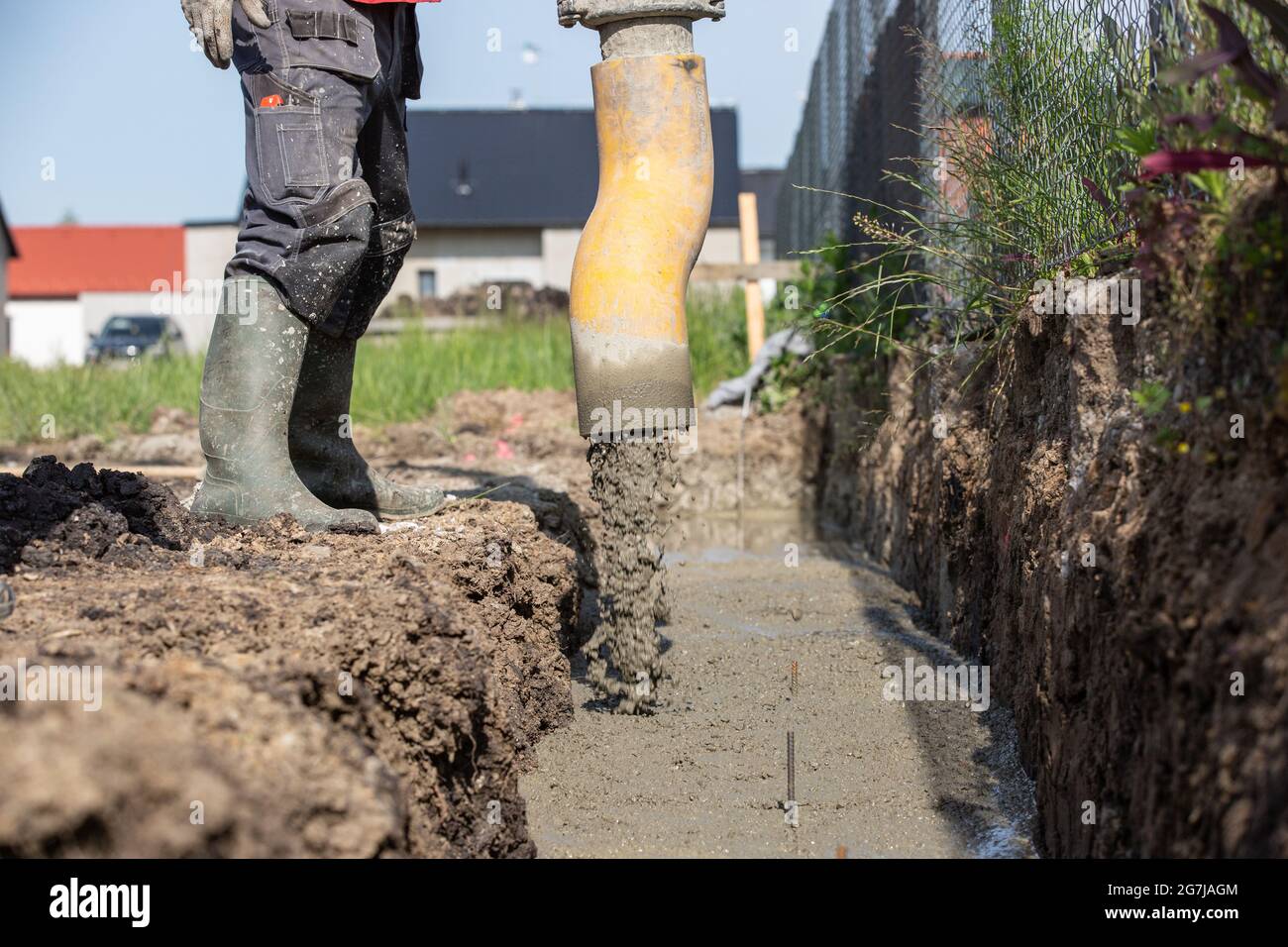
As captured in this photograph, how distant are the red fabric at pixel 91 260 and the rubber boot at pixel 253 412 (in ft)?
122

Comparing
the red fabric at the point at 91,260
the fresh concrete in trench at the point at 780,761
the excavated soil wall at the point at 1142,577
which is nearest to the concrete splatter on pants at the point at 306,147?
the fresh concrete in trench at the point at 780,761

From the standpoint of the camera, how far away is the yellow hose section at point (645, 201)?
2.99 meters

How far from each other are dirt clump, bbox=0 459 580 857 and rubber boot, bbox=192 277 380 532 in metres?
0.12

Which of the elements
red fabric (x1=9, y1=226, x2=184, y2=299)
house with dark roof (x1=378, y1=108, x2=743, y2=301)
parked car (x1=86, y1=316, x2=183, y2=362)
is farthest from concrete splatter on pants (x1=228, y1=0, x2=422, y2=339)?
red fabric (x1=9, y1=226, x2=184, y2=299)

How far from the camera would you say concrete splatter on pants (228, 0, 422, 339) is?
3.05 metres

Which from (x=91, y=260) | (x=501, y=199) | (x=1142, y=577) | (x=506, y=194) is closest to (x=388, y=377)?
(x=1142, y=577)

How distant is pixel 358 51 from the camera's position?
315 cm

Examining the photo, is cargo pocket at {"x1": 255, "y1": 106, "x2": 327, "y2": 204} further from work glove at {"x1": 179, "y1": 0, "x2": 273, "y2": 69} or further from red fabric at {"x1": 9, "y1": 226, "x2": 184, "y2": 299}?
red fabric at {"x1": 9, "y1": 226, "x2": 184, "y2": 299}

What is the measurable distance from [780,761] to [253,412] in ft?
5.25

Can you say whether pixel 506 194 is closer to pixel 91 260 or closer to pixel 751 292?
pixel 91 260

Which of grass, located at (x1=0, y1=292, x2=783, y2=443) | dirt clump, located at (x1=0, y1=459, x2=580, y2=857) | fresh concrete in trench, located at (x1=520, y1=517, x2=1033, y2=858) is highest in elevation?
grass, located at (x1=0, y1=292, x2=783, y2=443)

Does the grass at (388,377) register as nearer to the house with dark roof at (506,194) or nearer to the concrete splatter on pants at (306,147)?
the concrete splatter on pants at (306,147)

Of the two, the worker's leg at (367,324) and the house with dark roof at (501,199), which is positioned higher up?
the house with dark roof at (501,199)
